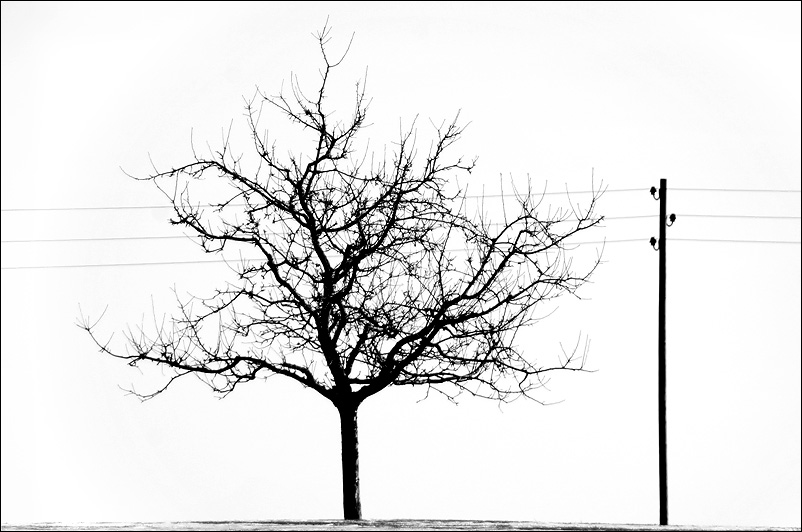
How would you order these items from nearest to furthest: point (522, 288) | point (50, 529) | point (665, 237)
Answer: point (50, 529) → point (522, 288) → point (665, 237)

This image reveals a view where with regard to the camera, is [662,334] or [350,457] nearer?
[350,457]

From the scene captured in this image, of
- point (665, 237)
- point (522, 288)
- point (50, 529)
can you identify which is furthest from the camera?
point (665, 237)

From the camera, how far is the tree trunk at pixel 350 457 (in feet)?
57.6

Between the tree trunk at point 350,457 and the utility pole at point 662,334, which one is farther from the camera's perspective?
the utility pole at point 662,334

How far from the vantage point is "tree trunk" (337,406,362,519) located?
17.6 metres

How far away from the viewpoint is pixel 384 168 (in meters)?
18.1

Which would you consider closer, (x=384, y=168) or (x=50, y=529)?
(x=50, y=529)

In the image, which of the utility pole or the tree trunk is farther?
the utility pole

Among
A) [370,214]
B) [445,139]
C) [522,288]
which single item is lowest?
[522,288]

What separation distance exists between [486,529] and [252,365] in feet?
18.0

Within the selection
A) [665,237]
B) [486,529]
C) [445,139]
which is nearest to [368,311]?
[445,139]

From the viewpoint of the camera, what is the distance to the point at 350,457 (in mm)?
17734

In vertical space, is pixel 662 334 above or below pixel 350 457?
above

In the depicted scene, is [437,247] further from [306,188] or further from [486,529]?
[486,529]
